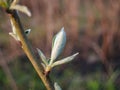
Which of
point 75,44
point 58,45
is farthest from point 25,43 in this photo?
point 75,44

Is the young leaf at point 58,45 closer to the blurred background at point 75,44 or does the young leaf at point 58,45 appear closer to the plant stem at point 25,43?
the plant stem at point 25,43

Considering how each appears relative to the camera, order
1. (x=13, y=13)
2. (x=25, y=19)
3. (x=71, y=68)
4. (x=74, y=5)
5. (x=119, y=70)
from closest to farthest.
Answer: (x=13, y=13), (x=119, y=70), (x=71, y=68), (x=74, y=5), (x=25, y=19)

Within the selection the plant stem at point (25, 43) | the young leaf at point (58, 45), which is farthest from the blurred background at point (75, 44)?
the plant stem at point (25, 43)

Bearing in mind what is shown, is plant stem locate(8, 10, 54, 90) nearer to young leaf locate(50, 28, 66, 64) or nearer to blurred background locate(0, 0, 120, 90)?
young leaf locate(50, 28, 66, 64)

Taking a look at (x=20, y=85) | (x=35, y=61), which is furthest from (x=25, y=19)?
(x=35, y=61)

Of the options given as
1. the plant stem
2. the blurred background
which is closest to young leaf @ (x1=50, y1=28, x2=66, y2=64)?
the plant stem

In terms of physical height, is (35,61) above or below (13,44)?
above

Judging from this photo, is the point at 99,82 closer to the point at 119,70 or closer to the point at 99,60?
the point at 119,70

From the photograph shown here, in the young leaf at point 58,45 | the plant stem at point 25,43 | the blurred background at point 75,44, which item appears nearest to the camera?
the plant stem at point 25,43
